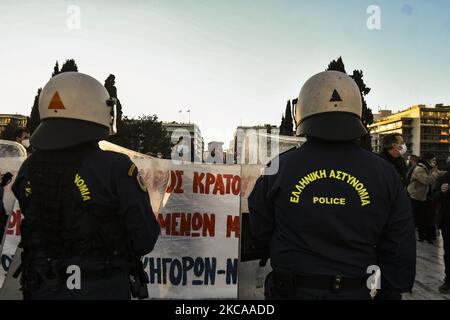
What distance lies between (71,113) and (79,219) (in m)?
0.74

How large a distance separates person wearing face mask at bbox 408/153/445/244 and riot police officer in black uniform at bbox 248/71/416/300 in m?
7.86

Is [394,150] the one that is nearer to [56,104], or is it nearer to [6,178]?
[56,104]

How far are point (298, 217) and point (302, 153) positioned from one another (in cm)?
39

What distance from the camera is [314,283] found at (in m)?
2.22

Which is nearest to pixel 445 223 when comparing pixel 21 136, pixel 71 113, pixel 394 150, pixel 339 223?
pixel 394 150

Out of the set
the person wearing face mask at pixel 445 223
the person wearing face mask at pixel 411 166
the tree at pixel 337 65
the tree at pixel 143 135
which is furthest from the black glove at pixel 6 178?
the tree at pixel 143 135

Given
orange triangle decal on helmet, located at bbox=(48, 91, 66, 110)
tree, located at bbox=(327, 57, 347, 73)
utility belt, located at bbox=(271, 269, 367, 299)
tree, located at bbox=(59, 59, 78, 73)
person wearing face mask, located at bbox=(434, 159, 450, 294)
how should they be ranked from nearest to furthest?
utility belt, located at bbox=(271, 269, 367, 299), orange triangle decal on helmet, located at bbox=(48, 91, 66, 110), person wearing face mask, located at bbox=(434, 159, 450, 294), tree, located at bbox=(327, 57, 347, 73), tree, located at bbox=(59, 59, 78, 73)

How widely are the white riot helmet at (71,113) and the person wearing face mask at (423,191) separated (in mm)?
8525

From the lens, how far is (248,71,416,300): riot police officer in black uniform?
2.21 metres

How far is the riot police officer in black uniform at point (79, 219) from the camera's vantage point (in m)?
2.38

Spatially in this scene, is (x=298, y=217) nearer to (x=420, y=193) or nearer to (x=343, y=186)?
(x=343, y=186)

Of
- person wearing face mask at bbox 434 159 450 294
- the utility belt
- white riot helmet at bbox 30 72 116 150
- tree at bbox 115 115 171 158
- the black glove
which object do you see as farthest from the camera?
tree at bbox 115 115 171 158

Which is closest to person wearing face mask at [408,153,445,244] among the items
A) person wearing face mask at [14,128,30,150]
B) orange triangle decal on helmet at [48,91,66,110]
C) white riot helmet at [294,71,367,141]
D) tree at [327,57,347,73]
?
white riot helmet at [294,71,367,141]

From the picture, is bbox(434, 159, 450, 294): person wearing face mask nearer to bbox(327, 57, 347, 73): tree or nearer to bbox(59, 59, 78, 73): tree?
bbox(327, 57, 347, 73): tree
